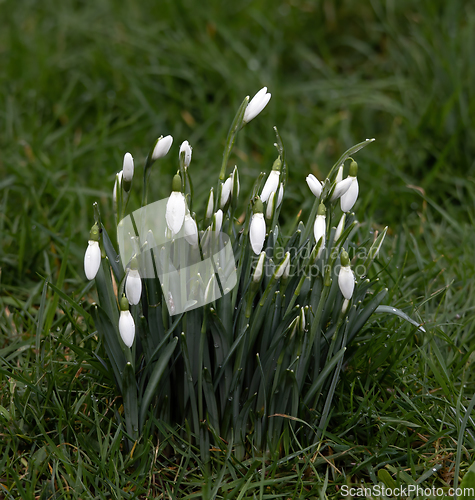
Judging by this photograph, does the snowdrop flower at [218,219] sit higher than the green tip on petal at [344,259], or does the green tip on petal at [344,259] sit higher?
the snowdrop flower at [218,219]

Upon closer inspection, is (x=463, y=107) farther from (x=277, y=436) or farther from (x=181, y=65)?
(x=277, y=436)

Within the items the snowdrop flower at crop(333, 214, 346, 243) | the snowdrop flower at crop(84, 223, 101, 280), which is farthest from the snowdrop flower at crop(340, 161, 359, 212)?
the snowdrop flower at crop(84, 223, 101, 280)

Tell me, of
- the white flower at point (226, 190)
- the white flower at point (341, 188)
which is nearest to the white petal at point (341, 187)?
the white flower at point (341, 188)

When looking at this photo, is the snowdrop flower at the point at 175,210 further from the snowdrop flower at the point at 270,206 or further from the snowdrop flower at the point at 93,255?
the snowdrop flower at the point at 270,206

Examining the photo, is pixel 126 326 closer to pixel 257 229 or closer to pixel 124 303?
pixel 124 303

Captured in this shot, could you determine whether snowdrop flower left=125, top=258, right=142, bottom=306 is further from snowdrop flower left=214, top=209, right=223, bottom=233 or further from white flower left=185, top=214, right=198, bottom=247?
snowdrop flower left=214, top=209, right=223, bottom=233

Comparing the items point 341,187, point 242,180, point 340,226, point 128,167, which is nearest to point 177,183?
point 128,167
